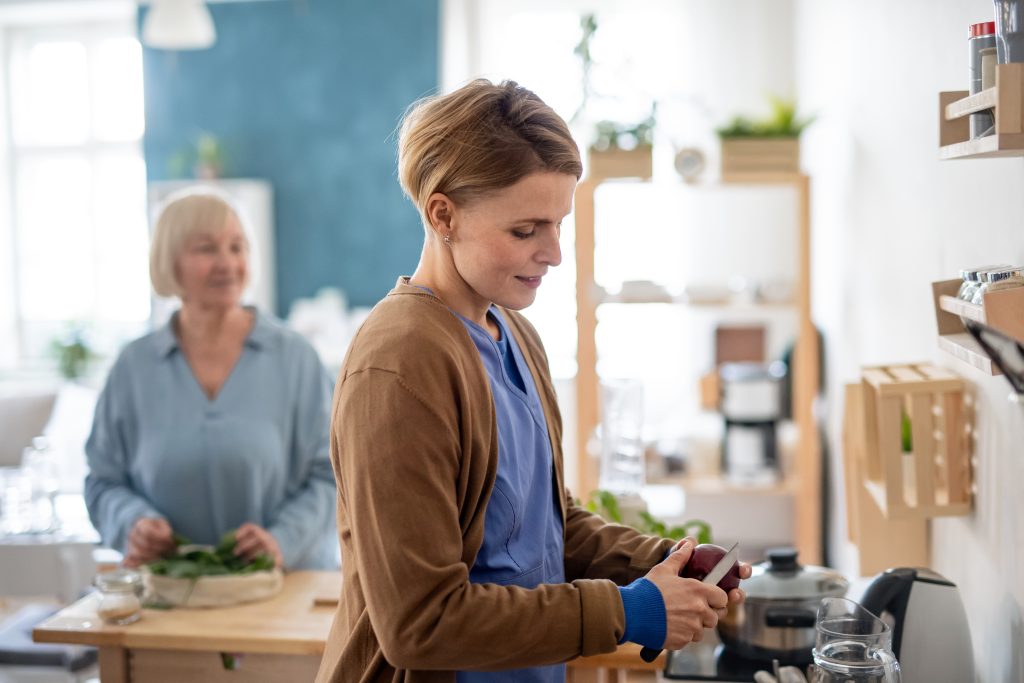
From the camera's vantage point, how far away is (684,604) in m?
1.24

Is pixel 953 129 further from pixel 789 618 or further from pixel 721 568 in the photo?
pixel 789 618

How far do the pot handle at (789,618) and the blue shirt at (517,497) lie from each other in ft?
1.41

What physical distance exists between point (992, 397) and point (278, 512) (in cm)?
147

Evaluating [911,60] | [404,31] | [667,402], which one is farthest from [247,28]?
[911,60]

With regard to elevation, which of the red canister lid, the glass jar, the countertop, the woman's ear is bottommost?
the countertop

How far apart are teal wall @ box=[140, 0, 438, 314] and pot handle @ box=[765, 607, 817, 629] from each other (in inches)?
162

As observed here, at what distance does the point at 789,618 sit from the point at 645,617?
0.58 metres

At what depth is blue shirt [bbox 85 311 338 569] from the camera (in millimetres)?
2270

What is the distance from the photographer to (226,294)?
2.33 m

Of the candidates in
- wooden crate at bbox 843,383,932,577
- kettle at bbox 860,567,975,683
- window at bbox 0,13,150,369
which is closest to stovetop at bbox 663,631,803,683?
kettle at bbox 860,567,975,683

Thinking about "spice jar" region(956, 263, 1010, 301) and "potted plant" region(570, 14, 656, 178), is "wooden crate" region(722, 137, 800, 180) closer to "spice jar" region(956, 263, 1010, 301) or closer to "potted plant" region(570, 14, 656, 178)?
"potted plant" region(570, 14, 656, 178)

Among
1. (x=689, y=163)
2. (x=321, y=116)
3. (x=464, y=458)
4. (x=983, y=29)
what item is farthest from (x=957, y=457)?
(x=321, y=116)

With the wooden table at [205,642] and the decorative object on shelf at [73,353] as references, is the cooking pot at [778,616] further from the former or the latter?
the decorative object on shelf at [73,353]

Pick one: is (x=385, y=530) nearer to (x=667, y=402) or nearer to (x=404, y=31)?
(x=667, y=402)
